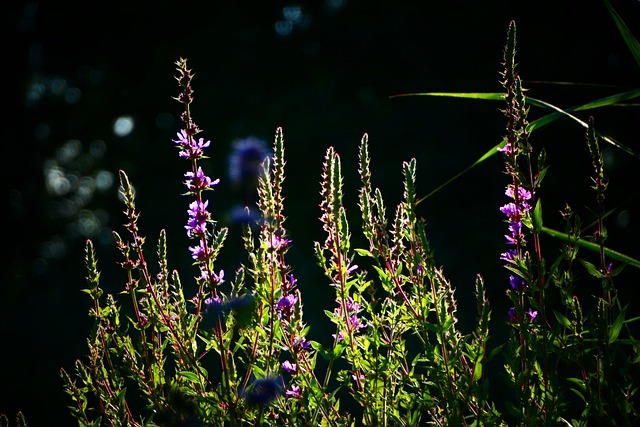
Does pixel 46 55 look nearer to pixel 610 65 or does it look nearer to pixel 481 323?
pixel 610 65

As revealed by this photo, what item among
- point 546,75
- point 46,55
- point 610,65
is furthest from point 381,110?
point 46,55

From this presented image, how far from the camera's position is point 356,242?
561cm

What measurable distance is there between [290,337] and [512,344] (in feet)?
1.80

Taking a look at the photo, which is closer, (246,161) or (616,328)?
(616,328)

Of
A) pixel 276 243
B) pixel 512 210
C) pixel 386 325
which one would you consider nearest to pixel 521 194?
pixel 512 210

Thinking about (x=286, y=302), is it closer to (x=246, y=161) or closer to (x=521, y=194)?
(x=246, y=161)

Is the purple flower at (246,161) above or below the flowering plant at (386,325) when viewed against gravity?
above


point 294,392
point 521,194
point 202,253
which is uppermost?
point 521,194

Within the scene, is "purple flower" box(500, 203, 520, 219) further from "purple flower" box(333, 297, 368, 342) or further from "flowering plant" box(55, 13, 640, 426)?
"purple flower" box(333, 297, 368, 342)

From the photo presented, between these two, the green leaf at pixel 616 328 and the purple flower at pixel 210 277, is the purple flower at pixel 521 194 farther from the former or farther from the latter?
the purple flower at pixel 210 277

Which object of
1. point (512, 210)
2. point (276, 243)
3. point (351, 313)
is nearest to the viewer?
point (276, 243)

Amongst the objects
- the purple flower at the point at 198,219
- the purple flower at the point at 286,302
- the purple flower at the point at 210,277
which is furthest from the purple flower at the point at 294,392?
the purple flower at the point at 198,219

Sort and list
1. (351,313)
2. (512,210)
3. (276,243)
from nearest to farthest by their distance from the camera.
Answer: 1. (276,243)
2. (512,210)
3. (351,313)

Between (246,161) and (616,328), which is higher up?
(246,161)
